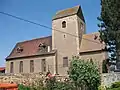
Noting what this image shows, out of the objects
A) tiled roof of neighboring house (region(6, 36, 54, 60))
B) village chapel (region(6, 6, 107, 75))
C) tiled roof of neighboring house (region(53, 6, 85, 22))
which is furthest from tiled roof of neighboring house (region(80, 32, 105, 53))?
tiled roof of neighboring house (region(6, 36, 54, 60))

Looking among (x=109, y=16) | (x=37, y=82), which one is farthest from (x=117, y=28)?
(x=37, y=82)

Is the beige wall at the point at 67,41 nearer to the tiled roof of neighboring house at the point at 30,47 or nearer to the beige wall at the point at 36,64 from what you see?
the beige wall at the point at 36,64

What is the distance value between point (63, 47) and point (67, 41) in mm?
1149

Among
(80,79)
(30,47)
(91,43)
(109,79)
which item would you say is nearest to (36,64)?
(30,47)

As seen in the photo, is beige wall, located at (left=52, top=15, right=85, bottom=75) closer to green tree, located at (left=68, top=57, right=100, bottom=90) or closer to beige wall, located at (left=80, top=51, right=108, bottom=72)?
beige wall, located at (left=80, top=51, right=108, bottom=72)

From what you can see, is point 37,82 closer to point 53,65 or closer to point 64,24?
point 53,65

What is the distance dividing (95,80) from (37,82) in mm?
6092

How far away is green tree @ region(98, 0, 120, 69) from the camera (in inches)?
1107

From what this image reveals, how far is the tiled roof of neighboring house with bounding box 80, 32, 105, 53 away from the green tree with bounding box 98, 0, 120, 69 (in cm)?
623

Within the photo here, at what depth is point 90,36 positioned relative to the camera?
3906 cm

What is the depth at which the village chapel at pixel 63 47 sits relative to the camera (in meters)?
37.2

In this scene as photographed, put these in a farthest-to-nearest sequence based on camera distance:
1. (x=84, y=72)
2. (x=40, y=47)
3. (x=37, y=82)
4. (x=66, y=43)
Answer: (x=40, y=47) → (x=66, y=43) → (x=37, y=82) → (x=84, y=72)

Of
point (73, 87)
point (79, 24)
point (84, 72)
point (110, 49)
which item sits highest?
point (79, 24)

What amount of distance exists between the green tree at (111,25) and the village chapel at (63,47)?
19.7 ft
